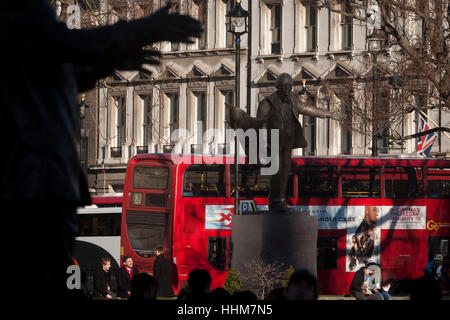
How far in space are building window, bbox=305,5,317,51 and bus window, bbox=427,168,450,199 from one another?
60.9 feet

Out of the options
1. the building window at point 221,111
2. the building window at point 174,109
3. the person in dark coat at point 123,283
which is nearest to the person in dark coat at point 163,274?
the person in dark coat at point 123,283

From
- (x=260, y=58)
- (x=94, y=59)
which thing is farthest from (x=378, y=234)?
(x=94, y=59)

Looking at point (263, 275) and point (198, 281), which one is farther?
point (263, 275)

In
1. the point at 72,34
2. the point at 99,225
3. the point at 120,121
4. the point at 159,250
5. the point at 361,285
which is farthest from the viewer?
the point at 120,121

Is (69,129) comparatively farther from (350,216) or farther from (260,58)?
(260,58)

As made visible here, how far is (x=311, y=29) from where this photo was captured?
48.8 metres

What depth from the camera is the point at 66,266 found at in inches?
127

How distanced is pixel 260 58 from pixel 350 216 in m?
20.0

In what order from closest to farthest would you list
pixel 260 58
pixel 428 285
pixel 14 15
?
pixel 14 15 < pixel 428 285 < pixel 260 58

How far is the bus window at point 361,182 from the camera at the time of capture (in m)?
30.5

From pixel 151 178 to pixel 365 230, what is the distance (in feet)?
20.3

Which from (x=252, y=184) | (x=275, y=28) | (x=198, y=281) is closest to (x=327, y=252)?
(x=252, y=184)

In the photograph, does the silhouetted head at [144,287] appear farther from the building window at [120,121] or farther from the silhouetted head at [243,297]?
the building window at [120,121]

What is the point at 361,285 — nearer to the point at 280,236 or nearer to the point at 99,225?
the point at 280,236
